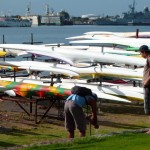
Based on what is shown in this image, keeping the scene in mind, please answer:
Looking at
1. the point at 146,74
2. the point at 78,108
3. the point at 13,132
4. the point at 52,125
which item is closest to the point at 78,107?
the point at 78,108

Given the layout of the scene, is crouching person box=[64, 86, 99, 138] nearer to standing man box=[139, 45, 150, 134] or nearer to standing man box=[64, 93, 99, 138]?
standing man box=[64, 93, 99, 138]

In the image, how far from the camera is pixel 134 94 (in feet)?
56.2

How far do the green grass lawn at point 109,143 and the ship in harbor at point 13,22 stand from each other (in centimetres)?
13758

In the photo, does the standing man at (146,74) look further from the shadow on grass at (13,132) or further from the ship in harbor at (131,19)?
the ship in harbor at (131,19)

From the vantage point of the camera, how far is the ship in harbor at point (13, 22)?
146 metres

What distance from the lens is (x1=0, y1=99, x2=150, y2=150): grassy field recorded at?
1246cm

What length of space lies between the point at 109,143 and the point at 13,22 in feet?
461

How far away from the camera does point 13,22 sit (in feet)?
486

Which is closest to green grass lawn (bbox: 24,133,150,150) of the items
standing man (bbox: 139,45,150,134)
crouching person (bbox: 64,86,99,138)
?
standing man (bbox: 139,45,150,134)

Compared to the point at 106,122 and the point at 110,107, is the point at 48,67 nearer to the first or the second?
the point at 110,107

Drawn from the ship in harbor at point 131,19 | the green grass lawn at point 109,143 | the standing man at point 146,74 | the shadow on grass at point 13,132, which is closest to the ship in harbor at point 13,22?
the ship in harbor at point 131,19

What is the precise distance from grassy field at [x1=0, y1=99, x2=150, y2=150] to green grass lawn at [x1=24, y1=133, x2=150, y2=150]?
2 cm

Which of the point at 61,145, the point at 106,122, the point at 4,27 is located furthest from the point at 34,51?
the point at 4,27

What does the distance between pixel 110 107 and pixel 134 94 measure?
5.48 feet
